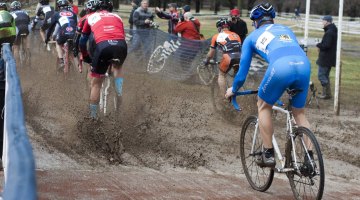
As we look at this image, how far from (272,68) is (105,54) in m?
3.76

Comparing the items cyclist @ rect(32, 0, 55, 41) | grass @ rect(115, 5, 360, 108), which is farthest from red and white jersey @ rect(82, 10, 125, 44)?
cyclist @ rect(32, 0, 55, 41)

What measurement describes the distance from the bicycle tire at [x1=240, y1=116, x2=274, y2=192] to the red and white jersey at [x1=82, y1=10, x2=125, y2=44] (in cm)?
292

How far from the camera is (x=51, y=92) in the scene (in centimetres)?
1409

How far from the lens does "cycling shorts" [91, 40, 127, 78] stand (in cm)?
955

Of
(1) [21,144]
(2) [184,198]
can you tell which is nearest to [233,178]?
(2) [184,198]

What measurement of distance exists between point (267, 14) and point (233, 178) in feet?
6.79

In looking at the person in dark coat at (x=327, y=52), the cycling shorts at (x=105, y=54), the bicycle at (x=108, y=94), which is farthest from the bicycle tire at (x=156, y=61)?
the cycling shorts at (x=105, y=54)

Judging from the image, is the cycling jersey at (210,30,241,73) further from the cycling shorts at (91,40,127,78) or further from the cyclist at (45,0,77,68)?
the cyclist at (45,0,77,68)

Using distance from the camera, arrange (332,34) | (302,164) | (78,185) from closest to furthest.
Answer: (302,164) < (78,185) < (332,34)

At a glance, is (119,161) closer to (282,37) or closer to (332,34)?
(282,37)

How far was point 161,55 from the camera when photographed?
17.6m

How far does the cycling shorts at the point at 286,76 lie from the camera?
6375 mm

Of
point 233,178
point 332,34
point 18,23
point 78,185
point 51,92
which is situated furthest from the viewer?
point 18,23

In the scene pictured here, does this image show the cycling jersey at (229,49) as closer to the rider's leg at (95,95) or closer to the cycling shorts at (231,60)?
the cycling shorts at (231,60)
